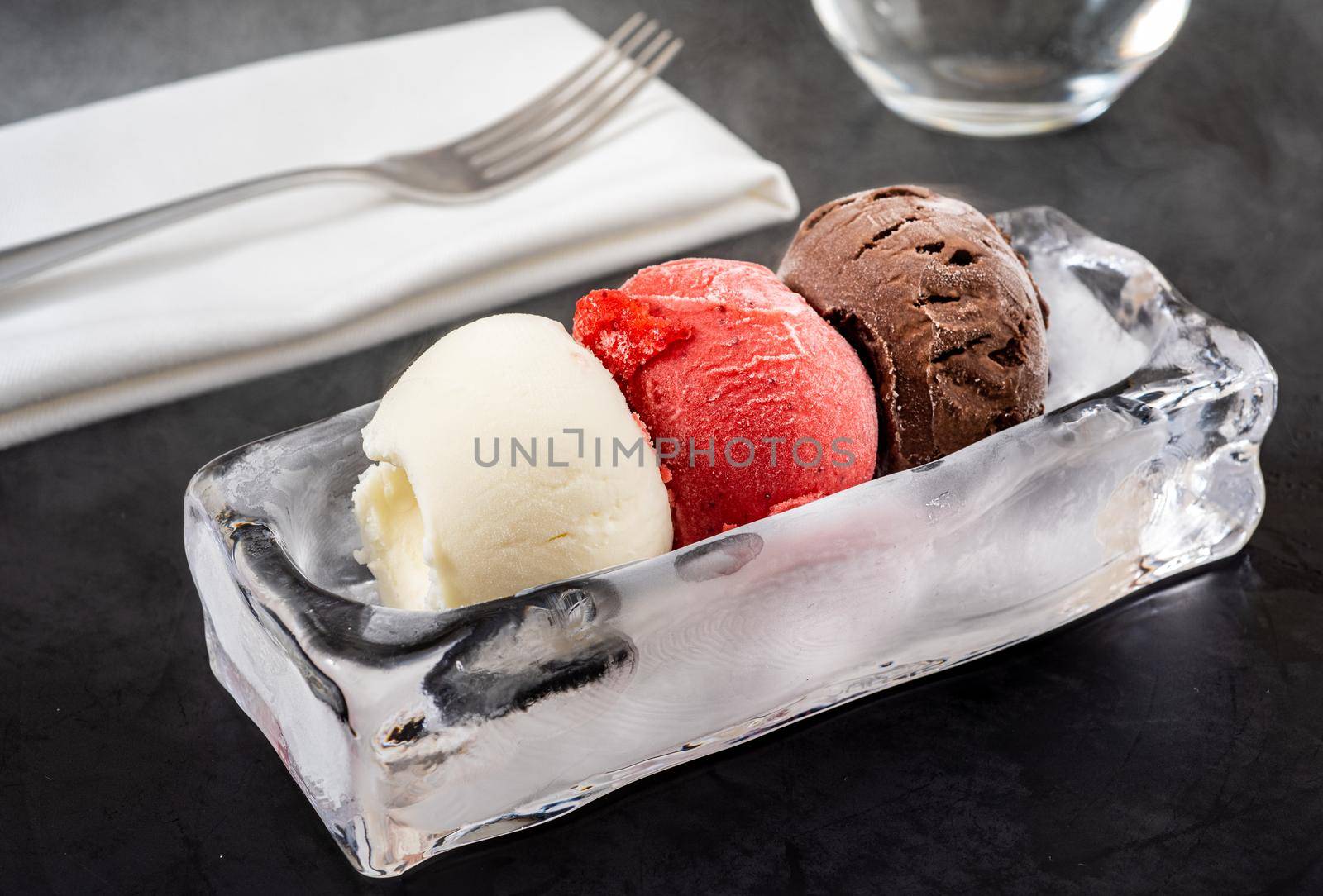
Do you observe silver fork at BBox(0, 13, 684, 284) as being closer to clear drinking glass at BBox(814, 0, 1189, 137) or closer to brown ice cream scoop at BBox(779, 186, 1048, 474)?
clear drinking glass at BBox(814, 0, 1189, 137)

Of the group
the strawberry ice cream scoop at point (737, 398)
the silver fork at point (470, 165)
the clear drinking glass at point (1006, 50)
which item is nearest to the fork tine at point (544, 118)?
the silver fork at point (470, 165)

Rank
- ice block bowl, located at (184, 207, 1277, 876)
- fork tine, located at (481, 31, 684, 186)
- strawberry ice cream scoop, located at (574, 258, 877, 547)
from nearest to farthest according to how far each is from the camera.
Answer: ice block bowl, located at (184, 207, 1277, 876)
strawberry ice cream scoop, located at (574, 258, 877, 547)
fork tine, located at (481, 31, 684, 186)

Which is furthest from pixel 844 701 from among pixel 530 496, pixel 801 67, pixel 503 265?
Result: pixel 801 67

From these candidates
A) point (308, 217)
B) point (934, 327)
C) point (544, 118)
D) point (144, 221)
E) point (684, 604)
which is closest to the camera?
point (684, 604)

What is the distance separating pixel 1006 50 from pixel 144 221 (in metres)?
1.09

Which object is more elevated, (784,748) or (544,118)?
(544,118)

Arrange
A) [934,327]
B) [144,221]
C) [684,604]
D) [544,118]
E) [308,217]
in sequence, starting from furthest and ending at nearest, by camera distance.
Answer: [544,118] < [308,217] < [144,221] < [934,327] < [684,604]

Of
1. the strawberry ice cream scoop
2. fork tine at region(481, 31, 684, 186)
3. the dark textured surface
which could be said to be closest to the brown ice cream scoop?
the strawberry ice cream scoop

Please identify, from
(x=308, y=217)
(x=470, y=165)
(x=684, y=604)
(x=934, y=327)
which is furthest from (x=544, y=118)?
(x=684, y=604)

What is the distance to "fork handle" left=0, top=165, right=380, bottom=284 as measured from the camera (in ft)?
4.76

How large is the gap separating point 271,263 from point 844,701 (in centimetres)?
88

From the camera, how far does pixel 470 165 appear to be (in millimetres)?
1670

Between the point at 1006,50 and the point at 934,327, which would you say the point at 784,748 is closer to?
the point at 934,327

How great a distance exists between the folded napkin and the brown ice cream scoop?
0.52 m
